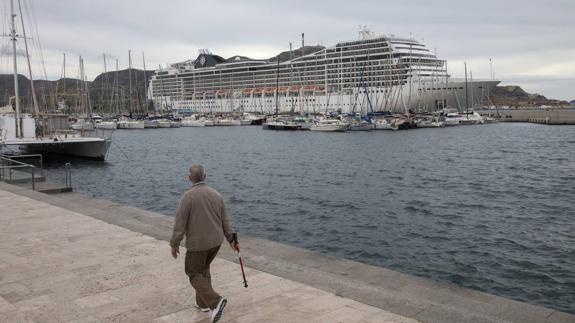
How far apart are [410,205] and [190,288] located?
47.1 feet

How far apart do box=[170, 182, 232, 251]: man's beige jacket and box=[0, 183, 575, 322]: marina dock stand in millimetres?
904

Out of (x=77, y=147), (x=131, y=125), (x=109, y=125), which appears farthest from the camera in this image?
(x=109, y=125)

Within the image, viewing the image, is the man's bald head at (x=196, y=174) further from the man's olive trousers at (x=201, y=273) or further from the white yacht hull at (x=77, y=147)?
the white yacht hull at (x=77, y=147)

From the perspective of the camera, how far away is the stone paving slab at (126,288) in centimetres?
606

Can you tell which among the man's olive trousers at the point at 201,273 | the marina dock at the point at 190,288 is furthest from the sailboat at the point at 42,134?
the man's olive trousers at the point at 201,273

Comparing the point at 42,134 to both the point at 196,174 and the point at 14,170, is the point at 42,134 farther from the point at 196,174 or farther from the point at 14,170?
the point at 196,174

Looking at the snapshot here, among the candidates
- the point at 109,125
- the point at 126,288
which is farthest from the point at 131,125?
the point at 126,288

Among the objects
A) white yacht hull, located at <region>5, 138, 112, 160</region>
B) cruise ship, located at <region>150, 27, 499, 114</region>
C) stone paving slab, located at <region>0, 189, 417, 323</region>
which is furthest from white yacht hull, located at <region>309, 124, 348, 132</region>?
stone paving slab, located at <region>0, 189, 417, 323</region>

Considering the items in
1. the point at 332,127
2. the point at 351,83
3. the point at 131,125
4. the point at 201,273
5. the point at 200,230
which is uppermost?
the point at 351,83

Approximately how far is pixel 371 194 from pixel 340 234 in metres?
8.08

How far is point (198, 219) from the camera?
5785mm

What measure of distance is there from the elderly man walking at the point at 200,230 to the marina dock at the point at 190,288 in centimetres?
33

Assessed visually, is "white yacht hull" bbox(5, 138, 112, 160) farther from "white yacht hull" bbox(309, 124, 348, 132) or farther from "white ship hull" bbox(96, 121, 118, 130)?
"white ship hull" bbox(96, 121, 118, 130)

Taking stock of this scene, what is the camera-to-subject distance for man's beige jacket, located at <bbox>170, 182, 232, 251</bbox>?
18.9 ft
